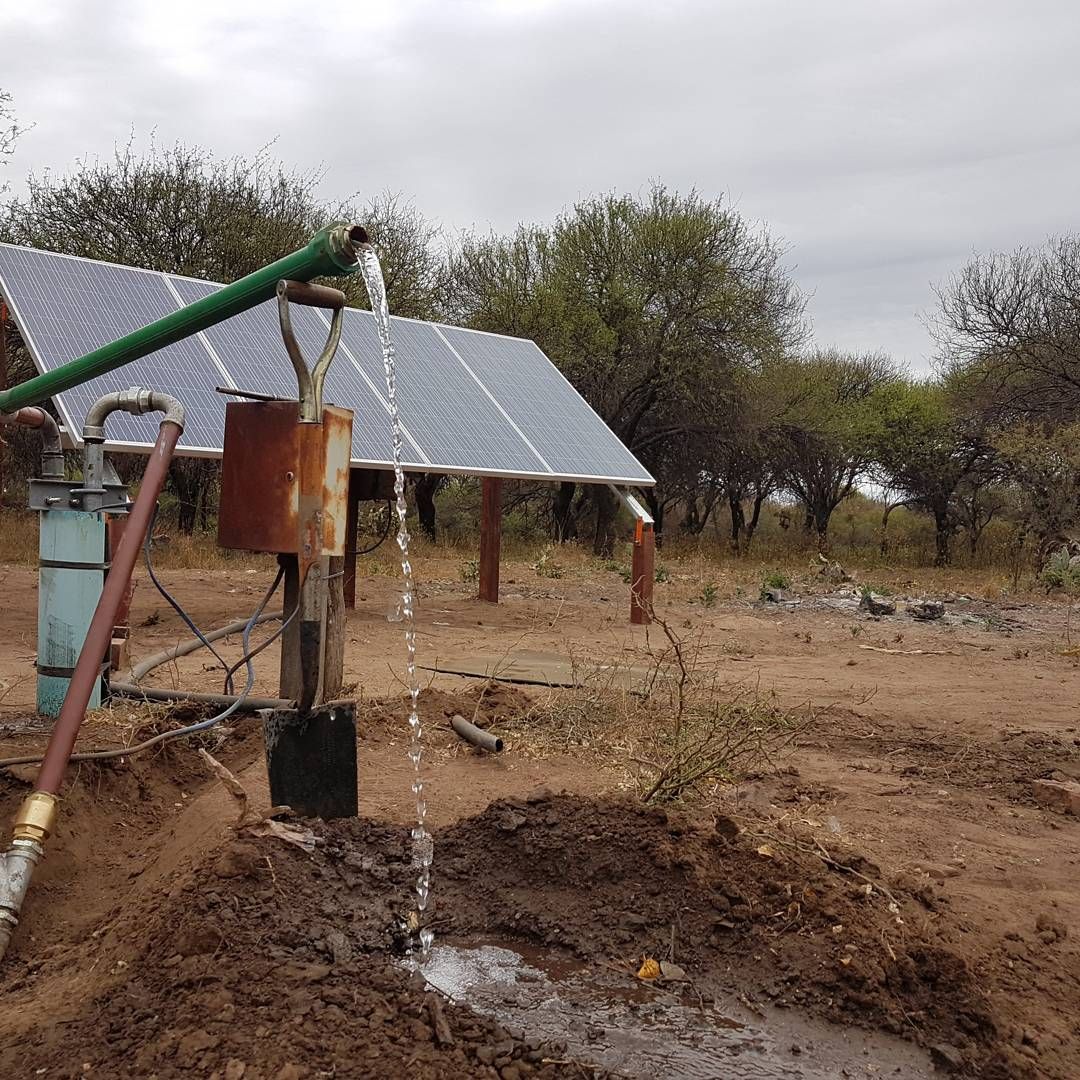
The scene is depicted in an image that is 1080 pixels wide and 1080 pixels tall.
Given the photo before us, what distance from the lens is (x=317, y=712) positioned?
3.12m

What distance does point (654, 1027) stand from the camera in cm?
249

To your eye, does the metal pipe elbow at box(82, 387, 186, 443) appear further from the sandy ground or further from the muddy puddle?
the muddy puddle

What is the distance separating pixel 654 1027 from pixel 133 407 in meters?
2.71

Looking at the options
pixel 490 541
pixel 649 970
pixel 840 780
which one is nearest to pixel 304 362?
pixel 649 970

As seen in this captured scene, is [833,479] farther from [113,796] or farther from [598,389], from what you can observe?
[113,796]

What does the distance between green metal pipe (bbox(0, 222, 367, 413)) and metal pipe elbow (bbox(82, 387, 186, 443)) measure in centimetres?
18

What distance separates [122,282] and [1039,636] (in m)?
8.90

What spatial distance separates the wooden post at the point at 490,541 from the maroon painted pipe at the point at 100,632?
25.3 feet

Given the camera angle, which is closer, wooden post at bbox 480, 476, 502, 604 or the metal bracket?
the metal bracket

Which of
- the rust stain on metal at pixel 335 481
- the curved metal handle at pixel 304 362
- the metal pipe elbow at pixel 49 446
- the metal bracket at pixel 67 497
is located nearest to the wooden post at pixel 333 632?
the rust stain on metal at pixel 335 481

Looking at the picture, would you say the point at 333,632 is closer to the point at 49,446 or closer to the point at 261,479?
the point at 261,479

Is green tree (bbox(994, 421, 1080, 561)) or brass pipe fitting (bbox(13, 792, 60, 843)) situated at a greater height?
green tree (bbox(994, 421, 1080, 561))

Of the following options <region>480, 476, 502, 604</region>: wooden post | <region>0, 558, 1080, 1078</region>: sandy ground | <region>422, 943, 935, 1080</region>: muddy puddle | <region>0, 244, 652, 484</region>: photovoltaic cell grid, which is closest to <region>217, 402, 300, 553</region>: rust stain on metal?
<region>0, 558, 1080, 1078</region>: sandy ground

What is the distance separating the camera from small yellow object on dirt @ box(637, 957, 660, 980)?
2721mm
